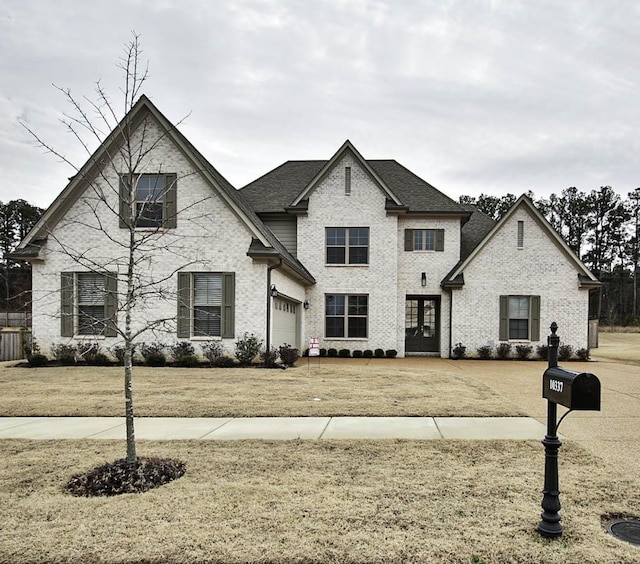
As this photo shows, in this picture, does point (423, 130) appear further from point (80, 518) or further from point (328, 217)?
point (80, 518)

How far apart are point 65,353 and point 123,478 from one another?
492 inches

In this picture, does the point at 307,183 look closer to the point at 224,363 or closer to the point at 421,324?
the point at 421,324

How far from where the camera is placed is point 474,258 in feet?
68.9

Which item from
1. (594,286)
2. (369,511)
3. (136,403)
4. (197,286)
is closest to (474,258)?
(594,286)

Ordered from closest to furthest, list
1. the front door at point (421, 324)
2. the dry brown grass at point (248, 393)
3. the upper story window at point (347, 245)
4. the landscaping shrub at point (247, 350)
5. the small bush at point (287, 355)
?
the dry brown grass at point (248, 393)
the landscaping shrub at point (247, 350)
the small bush at point (287, 355)
the upper story window at point (347, 245)
the front door at point (421, 324)

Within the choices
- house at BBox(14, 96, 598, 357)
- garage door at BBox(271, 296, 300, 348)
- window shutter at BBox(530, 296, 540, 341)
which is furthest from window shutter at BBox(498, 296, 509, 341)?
garage door at BBox(271, 296, 300, 348)

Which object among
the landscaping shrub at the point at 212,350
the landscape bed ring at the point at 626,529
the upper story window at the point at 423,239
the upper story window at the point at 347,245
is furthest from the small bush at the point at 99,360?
the landscape bed ring at the point at 626,529

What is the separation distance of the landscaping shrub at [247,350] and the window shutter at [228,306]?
1.54 feet

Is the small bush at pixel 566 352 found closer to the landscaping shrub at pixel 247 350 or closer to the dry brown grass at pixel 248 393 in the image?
the dry brown grass at pixel 248 393

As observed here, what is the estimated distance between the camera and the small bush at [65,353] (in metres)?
16.2

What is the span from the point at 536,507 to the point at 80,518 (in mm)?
3854

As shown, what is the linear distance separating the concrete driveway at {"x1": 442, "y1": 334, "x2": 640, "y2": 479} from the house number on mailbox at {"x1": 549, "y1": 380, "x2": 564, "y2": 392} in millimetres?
2314

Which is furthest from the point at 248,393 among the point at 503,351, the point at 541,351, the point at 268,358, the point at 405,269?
the point at 541,351

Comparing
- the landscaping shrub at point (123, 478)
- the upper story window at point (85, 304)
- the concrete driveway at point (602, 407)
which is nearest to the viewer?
the landscaping shrub at point (123, 478)
